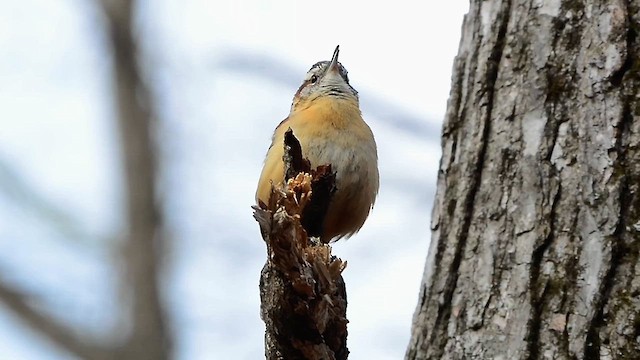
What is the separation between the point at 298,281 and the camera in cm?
239

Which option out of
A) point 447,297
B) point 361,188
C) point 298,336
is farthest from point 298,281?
point 361,188

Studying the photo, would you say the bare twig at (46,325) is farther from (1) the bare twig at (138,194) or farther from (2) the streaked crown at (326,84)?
(2) the streaked crown at (326,84)

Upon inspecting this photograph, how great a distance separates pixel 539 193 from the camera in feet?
6.54

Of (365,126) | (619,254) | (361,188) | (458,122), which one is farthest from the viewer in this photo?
(365,126)

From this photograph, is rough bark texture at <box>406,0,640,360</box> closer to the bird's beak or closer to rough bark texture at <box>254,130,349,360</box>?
rough bark texture at <box>254,130,349,360</box>

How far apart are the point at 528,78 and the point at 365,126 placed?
104 inches

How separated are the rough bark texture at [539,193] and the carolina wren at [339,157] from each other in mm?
2066

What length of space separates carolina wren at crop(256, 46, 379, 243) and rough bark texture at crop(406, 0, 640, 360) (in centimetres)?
207

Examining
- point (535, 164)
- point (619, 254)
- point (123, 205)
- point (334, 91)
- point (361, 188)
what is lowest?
point (619, 254)

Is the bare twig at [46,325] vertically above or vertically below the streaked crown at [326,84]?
below

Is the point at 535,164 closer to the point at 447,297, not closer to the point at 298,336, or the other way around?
the point at 447,297

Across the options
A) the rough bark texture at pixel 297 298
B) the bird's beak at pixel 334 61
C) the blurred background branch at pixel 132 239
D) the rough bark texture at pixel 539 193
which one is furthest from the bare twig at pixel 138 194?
the rough bark texture at pixel 539 193

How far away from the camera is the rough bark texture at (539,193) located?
1.87 m

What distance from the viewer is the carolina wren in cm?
436
